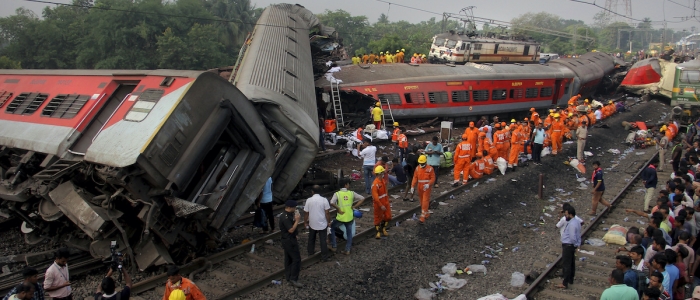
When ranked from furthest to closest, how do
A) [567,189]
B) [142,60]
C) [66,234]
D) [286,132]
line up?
[142,60] < [567,189] < [286,132] < [66,234]

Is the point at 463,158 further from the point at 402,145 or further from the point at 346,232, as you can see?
the point at 346,232

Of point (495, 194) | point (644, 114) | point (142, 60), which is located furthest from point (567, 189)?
point (142, 60)

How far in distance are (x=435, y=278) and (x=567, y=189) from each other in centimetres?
685

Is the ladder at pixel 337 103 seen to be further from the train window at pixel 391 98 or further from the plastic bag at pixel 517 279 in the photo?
the plastic bag at pixel 517 279

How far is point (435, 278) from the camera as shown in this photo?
762 cm

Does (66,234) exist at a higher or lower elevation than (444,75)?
lower

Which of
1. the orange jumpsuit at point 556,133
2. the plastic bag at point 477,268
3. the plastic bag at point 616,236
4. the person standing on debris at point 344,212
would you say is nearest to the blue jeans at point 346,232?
the person standing on debris at point 344,212

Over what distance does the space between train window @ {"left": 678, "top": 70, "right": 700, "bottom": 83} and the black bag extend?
2144cm

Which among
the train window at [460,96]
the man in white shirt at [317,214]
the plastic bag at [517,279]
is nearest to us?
the plastic bag at [517,279]

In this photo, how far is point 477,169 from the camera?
1330cm

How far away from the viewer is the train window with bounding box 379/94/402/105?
1945 cm

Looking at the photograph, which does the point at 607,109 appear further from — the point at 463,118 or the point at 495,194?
the point at 495,194

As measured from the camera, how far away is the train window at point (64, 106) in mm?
7852

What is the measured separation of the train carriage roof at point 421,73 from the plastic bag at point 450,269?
12436 millimetres
